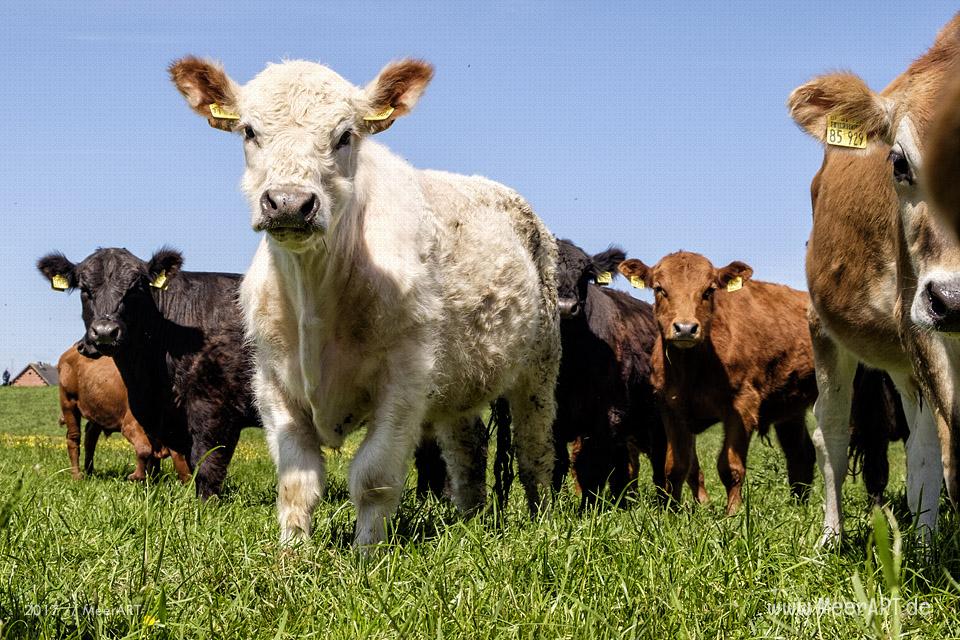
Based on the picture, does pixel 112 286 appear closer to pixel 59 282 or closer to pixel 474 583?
pixel 59 282

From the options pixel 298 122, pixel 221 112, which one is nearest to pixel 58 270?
pixel 221 112

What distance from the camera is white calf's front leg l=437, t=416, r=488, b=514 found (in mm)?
6582

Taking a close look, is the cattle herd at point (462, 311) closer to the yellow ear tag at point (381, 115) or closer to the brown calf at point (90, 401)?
the yellow ear tag at point (381, 115)

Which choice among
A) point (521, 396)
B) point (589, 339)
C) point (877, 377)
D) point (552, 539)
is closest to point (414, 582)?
point (552, 539)

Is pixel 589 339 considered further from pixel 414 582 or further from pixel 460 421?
pixel 414 582

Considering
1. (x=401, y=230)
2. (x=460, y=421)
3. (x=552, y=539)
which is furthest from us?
(x=460, y=421)

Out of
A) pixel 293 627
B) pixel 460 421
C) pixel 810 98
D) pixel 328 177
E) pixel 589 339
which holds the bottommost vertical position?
pixel 293 627

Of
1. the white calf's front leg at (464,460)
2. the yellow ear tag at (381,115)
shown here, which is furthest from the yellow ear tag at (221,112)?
the white calf's front leg at (464,460)

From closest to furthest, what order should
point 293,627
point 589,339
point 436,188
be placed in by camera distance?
1. point 293,627
2. point 436,188
3. point 589,339

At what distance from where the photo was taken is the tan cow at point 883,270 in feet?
13.0

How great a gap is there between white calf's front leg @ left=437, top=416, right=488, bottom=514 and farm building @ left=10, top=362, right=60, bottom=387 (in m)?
91.5

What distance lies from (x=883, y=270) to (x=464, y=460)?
3.03 meters

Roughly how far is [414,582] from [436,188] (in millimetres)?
3028

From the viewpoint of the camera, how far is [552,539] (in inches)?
159
